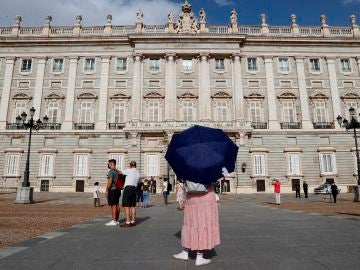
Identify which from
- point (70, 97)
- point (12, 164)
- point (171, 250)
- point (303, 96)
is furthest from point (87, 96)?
point (171, 250)

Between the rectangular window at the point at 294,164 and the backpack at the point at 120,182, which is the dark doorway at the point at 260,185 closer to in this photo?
the rectangular window at the point at 294,164

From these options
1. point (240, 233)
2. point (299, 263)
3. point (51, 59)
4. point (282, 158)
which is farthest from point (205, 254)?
point (51, 59)

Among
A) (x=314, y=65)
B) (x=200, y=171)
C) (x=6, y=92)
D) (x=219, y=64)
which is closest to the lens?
(x=200, y=171)

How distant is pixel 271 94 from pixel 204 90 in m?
7.23

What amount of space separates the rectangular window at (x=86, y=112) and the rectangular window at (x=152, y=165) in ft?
24.2

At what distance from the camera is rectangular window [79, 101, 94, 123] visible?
104 ft

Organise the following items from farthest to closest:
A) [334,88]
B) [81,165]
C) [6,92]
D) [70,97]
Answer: [334,88] < [6,92] < [70,97] < [81,165]

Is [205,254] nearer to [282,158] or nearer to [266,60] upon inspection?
[282,158]

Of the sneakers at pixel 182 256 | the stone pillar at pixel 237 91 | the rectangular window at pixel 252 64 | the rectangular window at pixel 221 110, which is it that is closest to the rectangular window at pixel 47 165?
the rectangular window at pixel 221 110

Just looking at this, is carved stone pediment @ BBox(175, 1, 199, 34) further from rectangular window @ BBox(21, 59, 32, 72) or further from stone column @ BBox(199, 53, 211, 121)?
rectangular window @ BBox(21, 59, 32, 72)

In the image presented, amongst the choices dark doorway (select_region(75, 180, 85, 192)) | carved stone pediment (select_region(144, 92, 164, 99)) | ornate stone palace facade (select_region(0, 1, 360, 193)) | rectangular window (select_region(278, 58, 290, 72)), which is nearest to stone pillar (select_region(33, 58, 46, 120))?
ornate stone palace facade (select_region(0, 1, 360, 193))

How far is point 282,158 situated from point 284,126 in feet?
11.3

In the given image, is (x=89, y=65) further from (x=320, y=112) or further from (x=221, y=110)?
(x=320, y=112)

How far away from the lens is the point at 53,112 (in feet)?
105
